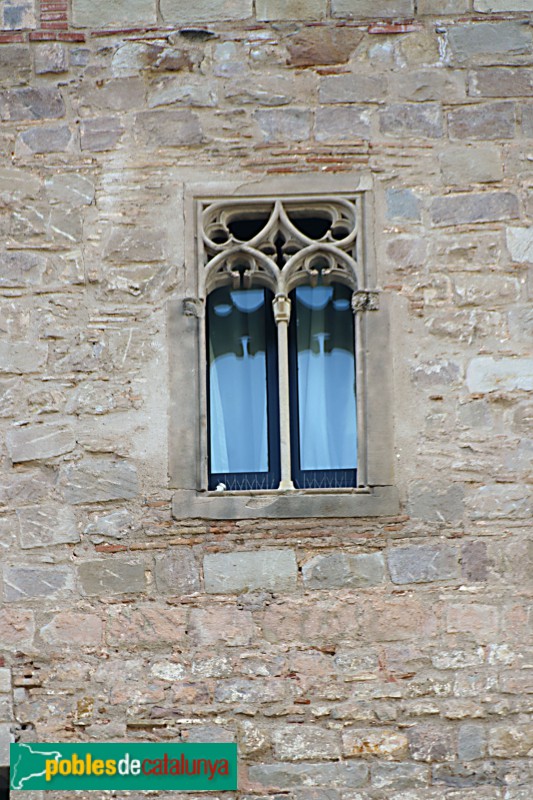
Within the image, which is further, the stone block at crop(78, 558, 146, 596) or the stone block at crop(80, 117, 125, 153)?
the stone block at crop(80, 117, 125, 153)

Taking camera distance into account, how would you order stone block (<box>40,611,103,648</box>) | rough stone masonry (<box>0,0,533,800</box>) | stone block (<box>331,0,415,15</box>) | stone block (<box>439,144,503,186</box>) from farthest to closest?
stone block (<box>331,0,415,15</box>) → stone block (<box>439,144,503,186</box>) → stone block (<box>40,611,103,648</box>) → rough stone masonry (<box>0,0,533,800</box>)

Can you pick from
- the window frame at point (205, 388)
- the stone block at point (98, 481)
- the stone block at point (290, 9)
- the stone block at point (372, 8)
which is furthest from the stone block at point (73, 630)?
the stone block at point (372, 8)

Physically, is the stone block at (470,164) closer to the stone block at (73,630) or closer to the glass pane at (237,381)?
the glass pane at (237,381)

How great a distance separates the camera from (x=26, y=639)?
7.17 metres

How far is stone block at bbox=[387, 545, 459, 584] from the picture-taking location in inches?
283

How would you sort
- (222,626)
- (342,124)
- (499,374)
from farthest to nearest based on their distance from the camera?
(342,124)
(499,374)
(222,626)

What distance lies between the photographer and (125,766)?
6961 millimetres

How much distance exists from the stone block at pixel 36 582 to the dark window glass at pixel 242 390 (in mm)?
909

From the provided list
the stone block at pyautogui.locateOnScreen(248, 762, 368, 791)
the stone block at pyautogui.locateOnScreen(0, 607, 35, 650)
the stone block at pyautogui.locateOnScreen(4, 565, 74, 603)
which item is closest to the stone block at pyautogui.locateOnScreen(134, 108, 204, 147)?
the stone block at pyautogui.locateOnScreen(4, 565, 74, 603)

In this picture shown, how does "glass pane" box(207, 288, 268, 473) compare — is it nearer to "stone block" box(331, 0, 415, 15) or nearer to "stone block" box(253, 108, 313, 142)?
"stone block" box(253, 108, 313, 142)

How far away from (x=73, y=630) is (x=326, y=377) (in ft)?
6.16

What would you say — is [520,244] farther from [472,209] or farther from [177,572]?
[177,572]

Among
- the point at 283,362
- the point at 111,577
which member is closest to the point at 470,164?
the point at 283,362

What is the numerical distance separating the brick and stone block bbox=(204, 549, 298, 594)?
9.80 feet
